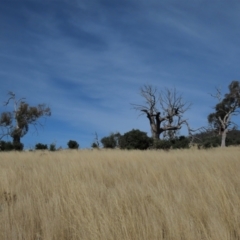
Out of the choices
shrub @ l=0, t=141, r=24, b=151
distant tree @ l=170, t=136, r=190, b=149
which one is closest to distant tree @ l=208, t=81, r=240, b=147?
distant tree @ l=170, t=136, r=190, b=149

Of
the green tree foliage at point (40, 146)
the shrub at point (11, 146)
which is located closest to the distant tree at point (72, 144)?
the green tree foliage at point (40, 146)

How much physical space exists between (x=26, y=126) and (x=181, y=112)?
18.9m

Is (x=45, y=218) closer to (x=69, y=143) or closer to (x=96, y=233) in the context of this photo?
(x=96, y=233)

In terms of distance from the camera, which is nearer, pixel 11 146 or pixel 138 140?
pixel 138 140

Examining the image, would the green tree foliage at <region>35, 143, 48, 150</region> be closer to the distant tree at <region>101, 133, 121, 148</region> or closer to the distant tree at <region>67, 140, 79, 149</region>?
the distant tree at <region>67, 140, 79, 149</region>

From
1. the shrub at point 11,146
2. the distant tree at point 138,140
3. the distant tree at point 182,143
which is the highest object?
the shrub at point 11,146

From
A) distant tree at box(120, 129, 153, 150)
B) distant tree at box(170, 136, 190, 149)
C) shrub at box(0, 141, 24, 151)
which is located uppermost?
shrub at box(0, 141, 24, 151)

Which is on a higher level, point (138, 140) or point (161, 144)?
point (138, 140)

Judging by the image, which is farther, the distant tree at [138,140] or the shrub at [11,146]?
the shrub at [11,146]

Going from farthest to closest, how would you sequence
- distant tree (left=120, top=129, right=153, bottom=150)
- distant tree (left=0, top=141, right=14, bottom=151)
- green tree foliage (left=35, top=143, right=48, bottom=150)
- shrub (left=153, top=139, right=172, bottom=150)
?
1. distant tree (left=0, top=141, right=14, bottom=151)
2. green tree foliage (left=35, top=143, right=48, bottom=150)
3. distant tree (left=120, top=129, right=153, bottom=150)
4. shrub (left=153, top=139, right=172, bottom=150)

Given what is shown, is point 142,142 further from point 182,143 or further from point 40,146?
point 40,146

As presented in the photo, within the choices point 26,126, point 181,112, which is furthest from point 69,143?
point 181,112

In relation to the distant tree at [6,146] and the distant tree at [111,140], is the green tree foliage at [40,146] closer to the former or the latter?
the distant tree at [6,146]

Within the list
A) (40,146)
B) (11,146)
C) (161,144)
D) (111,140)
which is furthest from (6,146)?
(161,144)
